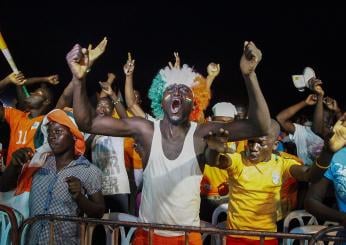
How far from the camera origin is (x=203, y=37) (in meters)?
11.0

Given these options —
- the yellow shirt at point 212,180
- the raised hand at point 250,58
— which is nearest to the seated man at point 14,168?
the raised hand at point 250,58

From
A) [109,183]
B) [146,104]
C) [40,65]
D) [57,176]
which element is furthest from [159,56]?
[57,176]

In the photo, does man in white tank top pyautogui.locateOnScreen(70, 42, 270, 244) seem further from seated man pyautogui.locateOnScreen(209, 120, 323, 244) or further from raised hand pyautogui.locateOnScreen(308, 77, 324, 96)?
raised hand pyautogui.locateOnScreen(308, 77, 324, 96)

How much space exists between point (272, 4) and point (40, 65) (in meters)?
5.07

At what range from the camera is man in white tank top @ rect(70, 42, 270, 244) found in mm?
3439

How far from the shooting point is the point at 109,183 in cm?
571

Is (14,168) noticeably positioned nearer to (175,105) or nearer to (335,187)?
(175,105)

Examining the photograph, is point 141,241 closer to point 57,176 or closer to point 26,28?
point 57,176

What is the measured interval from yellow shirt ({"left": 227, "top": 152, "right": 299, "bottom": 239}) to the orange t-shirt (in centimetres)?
248

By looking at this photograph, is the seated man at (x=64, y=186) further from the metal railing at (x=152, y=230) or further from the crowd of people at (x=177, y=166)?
the metal railing at (x=152, y=230)

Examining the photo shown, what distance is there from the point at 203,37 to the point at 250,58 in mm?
8006

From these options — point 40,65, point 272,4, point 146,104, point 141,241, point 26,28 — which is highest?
point 272,4

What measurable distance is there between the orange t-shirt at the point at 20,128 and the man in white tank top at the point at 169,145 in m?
2.22

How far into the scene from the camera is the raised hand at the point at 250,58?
121 inches
